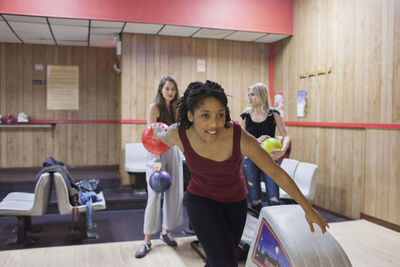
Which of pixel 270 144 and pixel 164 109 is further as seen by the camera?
pixel 270 144

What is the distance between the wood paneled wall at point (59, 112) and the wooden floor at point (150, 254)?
169 inches

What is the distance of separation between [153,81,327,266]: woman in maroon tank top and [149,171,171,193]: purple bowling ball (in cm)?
115

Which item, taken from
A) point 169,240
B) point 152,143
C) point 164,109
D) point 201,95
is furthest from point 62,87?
point 201,95

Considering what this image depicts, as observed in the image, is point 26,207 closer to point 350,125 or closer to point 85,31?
point 85,31

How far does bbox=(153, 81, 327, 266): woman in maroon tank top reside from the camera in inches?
72.5

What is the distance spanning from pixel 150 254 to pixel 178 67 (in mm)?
3535

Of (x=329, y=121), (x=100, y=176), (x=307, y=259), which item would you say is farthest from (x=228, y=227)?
(x=100, y=176)

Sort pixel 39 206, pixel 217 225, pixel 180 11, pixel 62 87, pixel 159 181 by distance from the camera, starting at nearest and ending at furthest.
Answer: pixel 217 225, pixel 159 181, pixel 39 206, pixel 180 11, pixel 62 87

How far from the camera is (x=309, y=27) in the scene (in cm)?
546

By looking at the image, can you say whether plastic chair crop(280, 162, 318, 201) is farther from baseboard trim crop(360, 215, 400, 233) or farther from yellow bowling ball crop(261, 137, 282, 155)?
yellow bowling ball crop(261, 137, 282, 155)

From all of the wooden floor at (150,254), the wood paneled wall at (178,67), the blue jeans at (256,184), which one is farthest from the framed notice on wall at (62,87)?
the blue jeans at (256,184)

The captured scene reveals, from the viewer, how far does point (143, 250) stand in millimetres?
3340

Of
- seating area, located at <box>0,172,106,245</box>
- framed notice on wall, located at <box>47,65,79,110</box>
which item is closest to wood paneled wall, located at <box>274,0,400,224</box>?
seating area, located at <box>0,172,106,245</box>

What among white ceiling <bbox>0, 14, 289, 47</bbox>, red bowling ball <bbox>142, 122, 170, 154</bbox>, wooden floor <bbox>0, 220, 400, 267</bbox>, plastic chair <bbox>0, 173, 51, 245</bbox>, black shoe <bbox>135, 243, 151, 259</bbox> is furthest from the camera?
white ceiling <bbox>0, 14, 289, 47</bbox>
